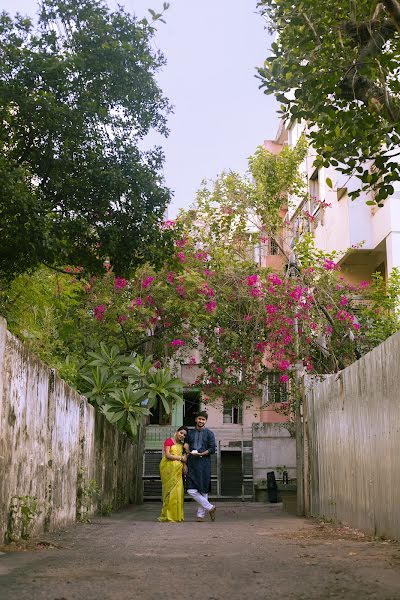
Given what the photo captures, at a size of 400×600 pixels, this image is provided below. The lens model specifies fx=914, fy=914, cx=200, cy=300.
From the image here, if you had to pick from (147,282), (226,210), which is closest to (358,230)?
(226,210)

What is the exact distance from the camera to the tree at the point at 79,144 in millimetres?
13289

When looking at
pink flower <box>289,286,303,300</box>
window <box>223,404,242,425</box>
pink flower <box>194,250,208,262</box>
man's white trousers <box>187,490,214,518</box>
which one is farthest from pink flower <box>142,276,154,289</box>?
window <box>223,404,242,425</box>

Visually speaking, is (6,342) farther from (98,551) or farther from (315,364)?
(315,364)

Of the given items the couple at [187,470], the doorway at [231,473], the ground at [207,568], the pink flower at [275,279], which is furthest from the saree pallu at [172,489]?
the doorway at [231,473]

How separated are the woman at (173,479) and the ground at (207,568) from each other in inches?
224

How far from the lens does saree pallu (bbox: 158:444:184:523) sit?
52.3ft

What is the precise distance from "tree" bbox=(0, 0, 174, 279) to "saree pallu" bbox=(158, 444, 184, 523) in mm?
3638

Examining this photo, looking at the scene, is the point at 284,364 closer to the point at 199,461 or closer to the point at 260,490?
the point at 199,461

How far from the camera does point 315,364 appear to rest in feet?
72.6

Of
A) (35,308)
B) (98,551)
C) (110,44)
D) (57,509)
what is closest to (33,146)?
(110,44)

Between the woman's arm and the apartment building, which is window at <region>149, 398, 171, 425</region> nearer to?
the apartment building

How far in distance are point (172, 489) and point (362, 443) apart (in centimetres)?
652

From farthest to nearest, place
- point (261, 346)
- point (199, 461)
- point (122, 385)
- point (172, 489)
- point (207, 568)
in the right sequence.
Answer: point (261, 346) → point (122, 385) → point (199, 461) → point (172, 489) → point (207, 568)

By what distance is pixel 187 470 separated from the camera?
54.1 ft
